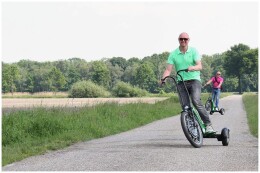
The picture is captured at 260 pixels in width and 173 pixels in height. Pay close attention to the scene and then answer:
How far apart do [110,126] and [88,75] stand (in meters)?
69.4

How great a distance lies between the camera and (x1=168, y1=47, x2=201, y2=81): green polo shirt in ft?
30.1

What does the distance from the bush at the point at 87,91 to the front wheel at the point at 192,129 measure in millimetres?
51170

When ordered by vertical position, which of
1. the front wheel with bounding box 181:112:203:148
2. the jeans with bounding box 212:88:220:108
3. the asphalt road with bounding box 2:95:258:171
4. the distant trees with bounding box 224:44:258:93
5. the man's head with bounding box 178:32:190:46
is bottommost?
the asphalt road with bounding box 2:95:258:171

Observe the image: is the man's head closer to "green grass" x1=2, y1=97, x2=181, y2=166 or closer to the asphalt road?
the asphalt road

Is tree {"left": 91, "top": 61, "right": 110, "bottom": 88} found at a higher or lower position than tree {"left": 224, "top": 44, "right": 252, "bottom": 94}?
lower

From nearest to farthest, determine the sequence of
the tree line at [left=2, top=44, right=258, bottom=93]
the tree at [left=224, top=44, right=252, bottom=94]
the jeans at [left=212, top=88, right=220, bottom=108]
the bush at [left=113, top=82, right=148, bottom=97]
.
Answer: the jeans at [left=212, top=88, right=220, bottom=108]
the bush at [left=113, top=82, right=148, bottom=97]
the tree line at [left=2, top=44, right=258, bottom=93]
the tree at [left=224, top=44, right=252, bottom=94]

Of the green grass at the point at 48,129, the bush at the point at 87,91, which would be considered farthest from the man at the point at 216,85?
the bush at the point at 87,91

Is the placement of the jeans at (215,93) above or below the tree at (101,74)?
below

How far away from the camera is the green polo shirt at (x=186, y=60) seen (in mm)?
9164

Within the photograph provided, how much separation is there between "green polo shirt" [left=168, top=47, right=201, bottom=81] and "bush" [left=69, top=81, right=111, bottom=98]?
5135cm

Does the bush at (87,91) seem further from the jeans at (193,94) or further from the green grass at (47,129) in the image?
the jeans at (193,94)

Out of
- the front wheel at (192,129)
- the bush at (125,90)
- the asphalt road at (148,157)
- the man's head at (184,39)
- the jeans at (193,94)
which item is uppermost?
the man's head at (184,39)

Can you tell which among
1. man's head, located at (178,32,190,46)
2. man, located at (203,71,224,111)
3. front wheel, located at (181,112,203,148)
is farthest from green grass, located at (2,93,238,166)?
man, located at (203,71,224,111)

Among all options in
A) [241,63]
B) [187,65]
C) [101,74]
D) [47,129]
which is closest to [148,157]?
[187,65]
